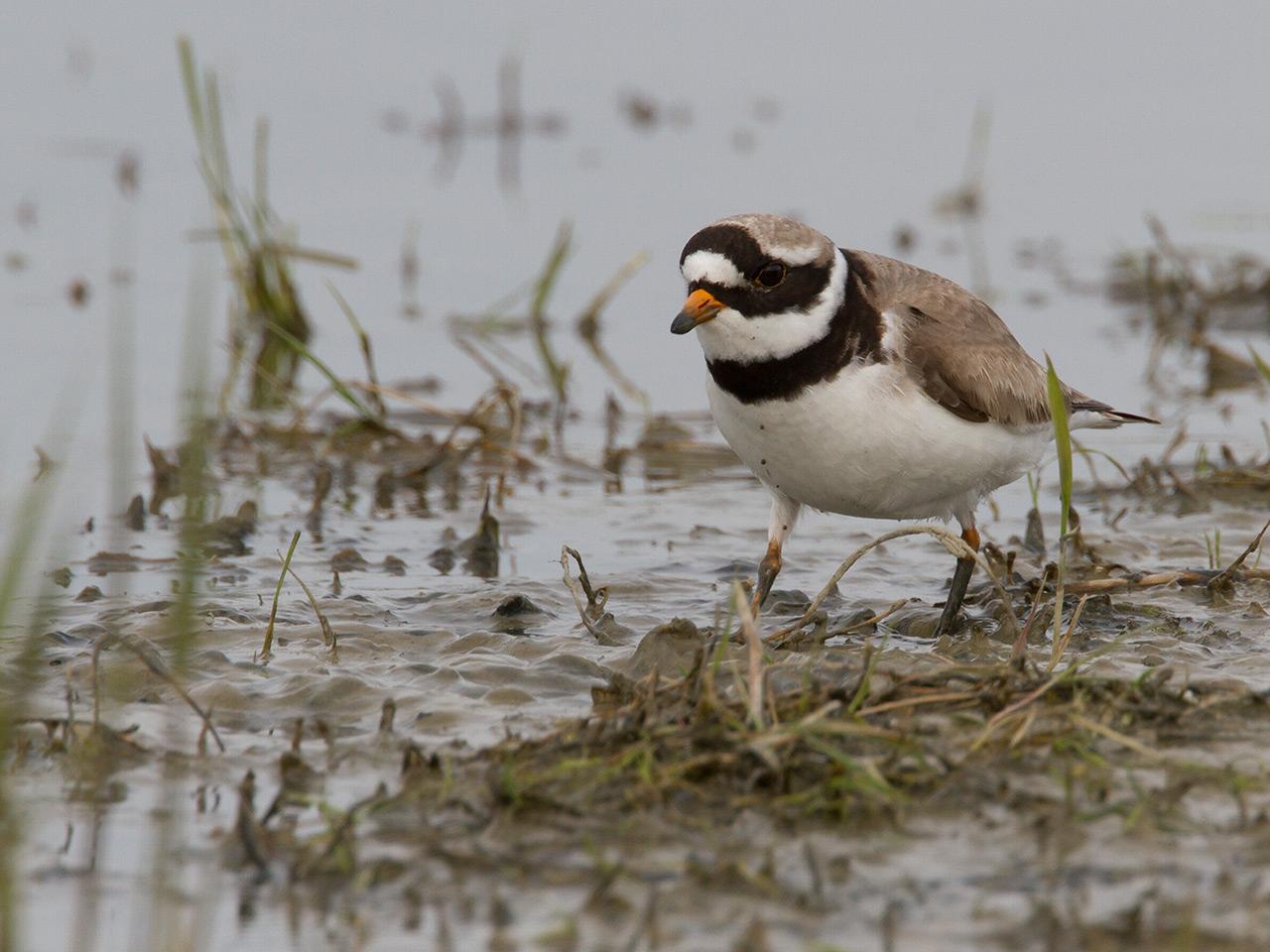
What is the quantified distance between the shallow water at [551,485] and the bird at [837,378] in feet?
1.87

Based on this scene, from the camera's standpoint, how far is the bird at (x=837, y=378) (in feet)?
19.9

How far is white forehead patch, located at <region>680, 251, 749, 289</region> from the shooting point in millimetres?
6098

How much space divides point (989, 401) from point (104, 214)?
849 centimetres

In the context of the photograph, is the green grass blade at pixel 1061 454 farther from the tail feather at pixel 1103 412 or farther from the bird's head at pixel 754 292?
the tail feather at pixel 1103 412

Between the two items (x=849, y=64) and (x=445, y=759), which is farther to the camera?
(x=849, y=64)

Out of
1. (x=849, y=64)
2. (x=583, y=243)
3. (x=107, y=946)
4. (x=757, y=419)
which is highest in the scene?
(x=849, y=64)

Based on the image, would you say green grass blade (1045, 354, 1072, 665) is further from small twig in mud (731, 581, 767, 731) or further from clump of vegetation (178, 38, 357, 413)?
clump of vegetation (178, 38, 357, 413)

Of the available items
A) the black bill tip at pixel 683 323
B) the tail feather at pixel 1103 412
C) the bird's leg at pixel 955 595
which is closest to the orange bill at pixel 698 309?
the black bill tip at pixel 683 323

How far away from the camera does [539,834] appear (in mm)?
4332

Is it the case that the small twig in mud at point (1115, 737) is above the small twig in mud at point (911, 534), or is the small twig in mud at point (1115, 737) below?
below

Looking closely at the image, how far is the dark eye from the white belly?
0.37m

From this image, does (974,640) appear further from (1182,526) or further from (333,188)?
(333,188)

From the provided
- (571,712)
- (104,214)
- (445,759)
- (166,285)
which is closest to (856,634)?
(571,712)

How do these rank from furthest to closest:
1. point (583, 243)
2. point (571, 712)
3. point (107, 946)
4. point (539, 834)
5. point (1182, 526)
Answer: point (583, 243) → point (1182, 526) → point (571, 712) → point (539, 834) → point (107, 946)
